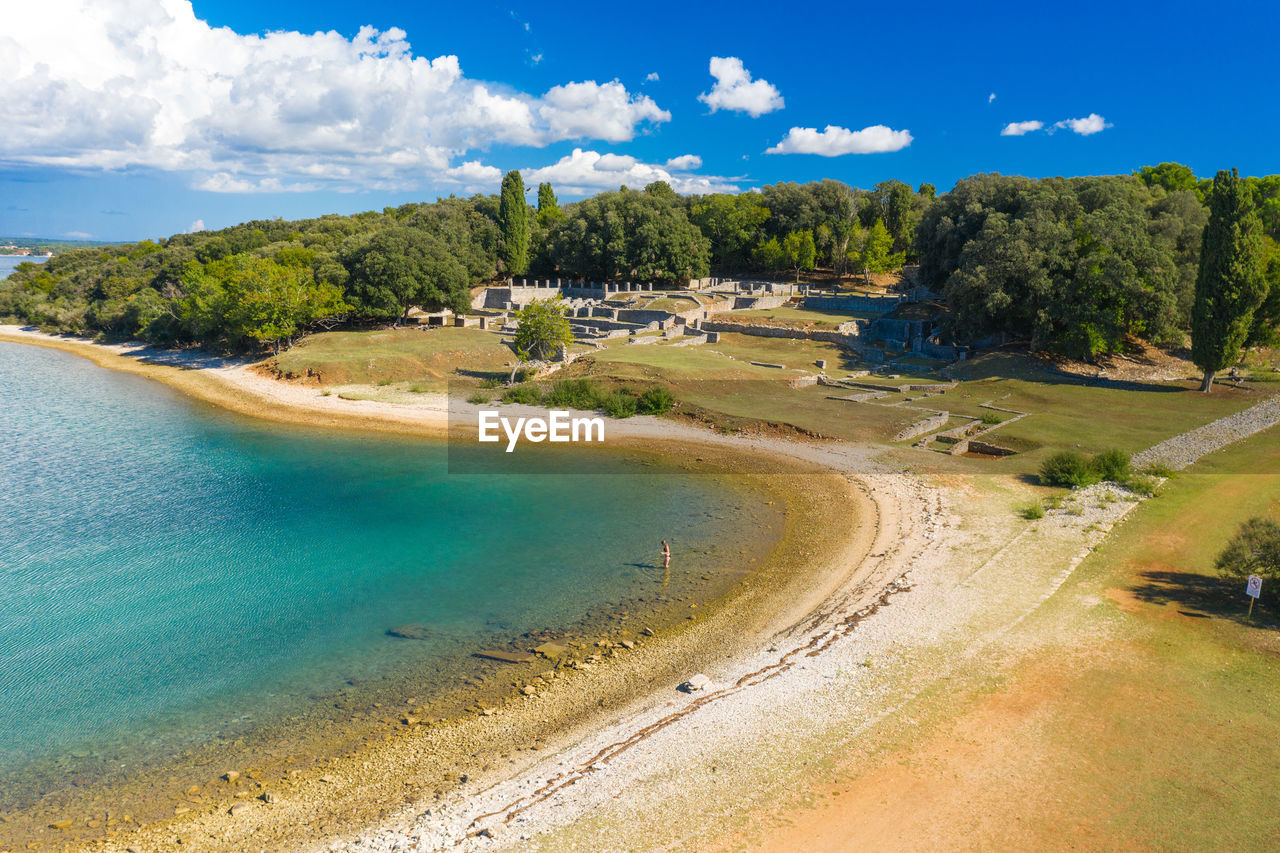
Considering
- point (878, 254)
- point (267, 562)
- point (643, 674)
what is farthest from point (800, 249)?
point (643, 674)

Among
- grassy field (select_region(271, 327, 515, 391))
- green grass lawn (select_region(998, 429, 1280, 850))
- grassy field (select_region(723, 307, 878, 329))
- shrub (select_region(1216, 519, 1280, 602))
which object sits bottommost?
green grass lawn (select_region(998, 429, 1280, 850))

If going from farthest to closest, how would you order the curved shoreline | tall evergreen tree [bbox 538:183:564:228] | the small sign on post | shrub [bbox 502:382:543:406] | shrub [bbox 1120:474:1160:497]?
1. tall evergreen tree [bbox 538:183:564:228]
2. shrub [bbox 502:382:543:406]
3. shrub [bbox 1120:474:1160:497]
4. the small sign on post
5. the curved shoreline

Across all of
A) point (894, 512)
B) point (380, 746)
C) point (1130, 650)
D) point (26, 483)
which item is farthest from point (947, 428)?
point (26, 483)

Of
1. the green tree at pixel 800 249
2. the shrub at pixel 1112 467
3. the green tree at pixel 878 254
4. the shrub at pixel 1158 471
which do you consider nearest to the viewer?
the shrub at pixel 1112 467

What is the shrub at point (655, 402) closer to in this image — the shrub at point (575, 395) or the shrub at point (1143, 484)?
the shrub at point (575, 395)

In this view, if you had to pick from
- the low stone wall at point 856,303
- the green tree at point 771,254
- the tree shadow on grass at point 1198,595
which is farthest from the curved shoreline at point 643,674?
the green tree at point 771,254

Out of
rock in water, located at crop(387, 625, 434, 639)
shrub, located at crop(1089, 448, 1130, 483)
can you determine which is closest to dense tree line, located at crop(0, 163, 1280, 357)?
shrub, located at crop(1089, 448, 1130, 483)

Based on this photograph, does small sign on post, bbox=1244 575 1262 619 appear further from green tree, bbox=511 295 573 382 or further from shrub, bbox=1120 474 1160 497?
green tree, bbox=511 295 573 382
